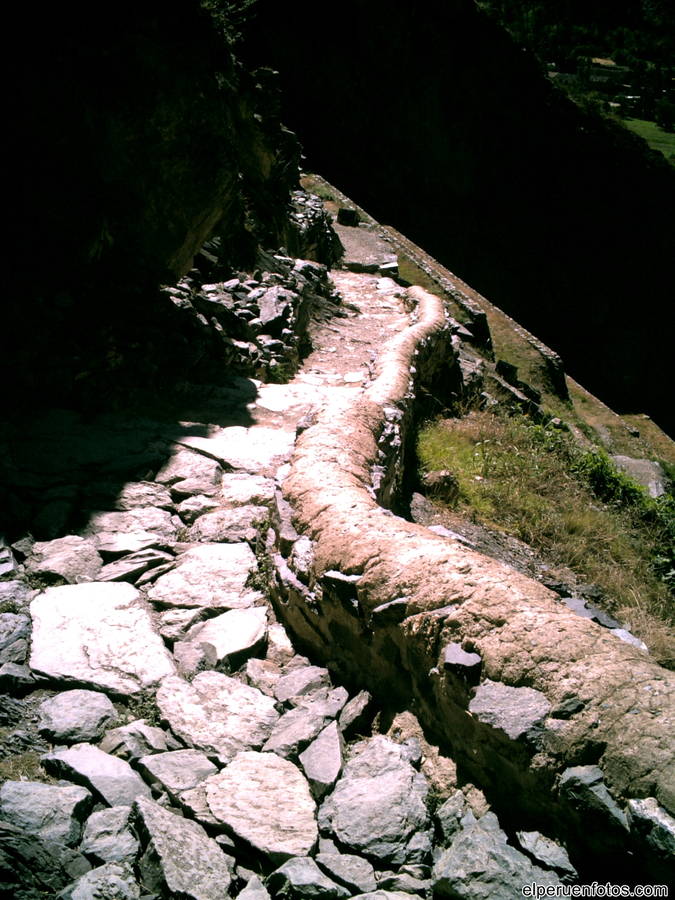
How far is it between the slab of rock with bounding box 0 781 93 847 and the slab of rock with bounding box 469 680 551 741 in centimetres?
112

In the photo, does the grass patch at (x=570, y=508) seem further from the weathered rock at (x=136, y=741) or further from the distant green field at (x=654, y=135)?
the distant green field at (x=654, y=135)

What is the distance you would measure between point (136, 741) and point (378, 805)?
0.79 metres

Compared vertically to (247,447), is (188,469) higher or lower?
higher

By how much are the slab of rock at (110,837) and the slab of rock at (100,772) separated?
0.21 feet

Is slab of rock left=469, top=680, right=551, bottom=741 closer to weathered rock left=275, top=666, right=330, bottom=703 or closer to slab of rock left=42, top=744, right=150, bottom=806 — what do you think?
weathered rock left=275, top=666, right=330, bottom=703

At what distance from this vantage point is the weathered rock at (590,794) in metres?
1.62

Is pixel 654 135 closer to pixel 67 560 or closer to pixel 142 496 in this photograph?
pixel 142 496

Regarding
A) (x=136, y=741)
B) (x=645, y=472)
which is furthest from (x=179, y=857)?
(x=645, y=472)

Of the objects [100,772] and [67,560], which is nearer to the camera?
[100,772]

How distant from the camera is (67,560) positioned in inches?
124

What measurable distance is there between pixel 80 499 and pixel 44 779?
1.94m

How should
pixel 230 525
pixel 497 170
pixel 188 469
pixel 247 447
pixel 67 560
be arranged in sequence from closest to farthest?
pixel 67 560
pixel 230 525
pixel 188 469
pixel 247 447
pixel 497 170

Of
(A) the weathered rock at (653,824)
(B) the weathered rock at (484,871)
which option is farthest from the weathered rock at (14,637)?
(A) the weathered rock at (653,824)

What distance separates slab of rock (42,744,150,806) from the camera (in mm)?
1904
